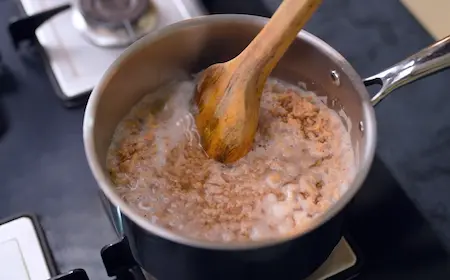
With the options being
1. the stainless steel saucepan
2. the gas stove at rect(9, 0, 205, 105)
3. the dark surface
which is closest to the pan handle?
the stainless steel saucepan

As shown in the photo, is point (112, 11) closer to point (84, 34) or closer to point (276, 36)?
point (84, 34)

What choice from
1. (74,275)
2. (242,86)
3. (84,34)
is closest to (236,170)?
(242,86)

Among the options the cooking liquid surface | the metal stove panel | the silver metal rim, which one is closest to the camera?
the silver metal rim

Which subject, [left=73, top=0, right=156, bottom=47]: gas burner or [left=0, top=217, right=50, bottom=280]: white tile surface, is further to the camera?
[left=73, top=0, right=156, bottom=47]: gas burner

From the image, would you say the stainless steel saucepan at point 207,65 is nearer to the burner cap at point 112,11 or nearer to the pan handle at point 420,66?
the pan handle at point 420,66

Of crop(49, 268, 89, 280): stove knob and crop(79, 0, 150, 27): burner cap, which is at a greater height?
crop(79, 0, 150, 27): burner cap

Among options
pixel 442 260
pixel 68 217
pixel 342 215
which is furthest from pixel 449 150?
pixel 68 217

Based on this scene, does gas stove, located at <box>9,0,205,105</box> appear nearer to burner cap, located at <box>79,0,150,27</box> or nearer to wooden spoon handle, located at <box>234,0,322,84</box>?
burner cap, located at <box>79,0,150,27</box>

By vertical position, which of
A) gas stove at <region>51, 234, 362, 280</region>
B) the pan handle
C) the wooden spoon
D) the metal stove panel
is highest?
the metal stove panel

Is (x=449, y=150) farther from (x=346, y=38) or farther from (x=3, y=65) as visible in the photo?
(x=3, y=65)
